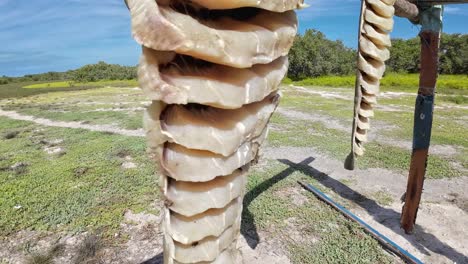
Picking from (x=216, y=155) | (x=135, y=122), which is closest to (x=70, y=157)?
(x=135, y=122)

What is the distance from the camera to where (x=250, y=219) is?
4840 millimetres

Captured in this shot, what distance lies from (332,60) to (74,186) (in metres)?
31.1

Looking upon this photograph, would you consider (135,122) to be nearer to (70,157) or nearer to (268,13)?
(70,157)

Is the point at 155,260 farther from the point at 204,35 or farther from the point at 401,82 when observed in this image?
the point at 401,82

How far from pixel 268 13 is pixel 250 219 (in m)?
4.38

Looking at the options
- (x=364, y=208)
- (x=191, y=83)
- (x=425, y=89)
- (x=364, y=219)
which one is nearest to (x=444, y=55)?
(x=364, y=208)

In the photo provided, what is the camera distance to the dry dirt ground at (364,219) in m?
4.11

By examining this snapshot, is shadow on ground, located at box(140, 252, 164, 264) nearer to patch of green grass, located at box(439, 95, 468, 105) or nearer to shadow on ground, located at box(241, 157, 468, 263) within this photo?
shadow on ground, located at box(241, 157, 468, 263)

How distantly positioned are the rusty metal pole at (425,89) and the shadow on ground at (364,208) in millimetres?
765

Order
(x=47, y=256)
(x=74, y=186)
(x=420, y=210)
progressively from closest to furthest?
1. (x=47, y=256)
2. (x=420, y=210)
3. (x=74, y=186)

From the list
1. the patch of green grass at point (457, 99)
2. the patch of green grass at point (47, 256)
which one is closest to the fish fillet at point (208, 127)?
the patch of green grass at point (47, 256)

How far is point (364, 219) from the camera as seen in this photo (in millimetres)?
4977

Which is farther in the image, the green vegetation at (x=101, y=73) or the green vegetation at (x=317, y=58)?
the green vegetation at (x=101, y=73)

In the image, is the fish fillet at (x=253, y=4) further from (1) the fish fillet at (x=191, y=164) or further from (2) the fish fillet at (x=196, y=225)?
(2) the fish fillet at (x=196, y=225)
